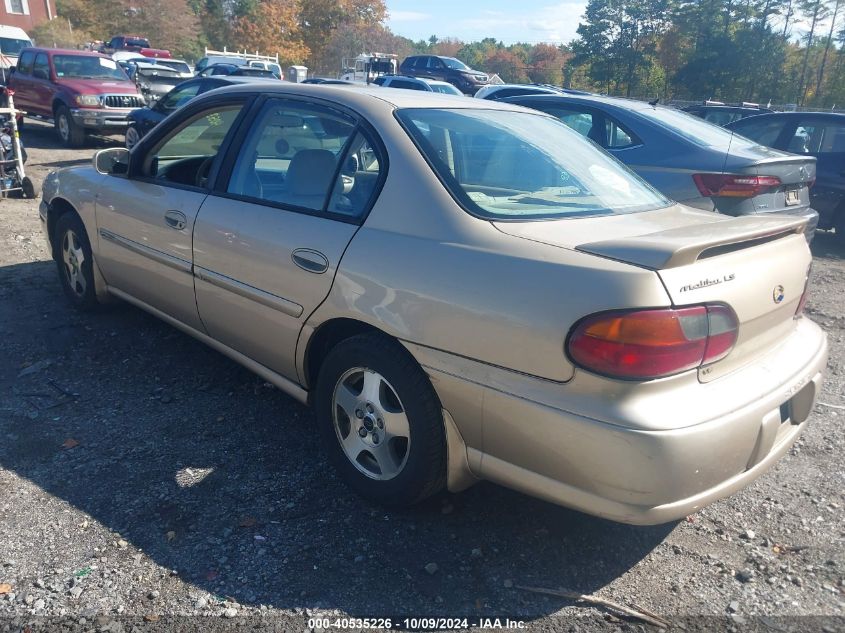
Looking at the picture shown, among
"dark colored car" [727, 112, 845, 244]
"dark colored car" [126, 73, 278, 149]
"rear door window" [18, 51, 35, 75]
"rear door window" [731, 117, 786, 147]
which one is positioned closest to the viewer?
"dark colored car" [727, 112, 845, 244]

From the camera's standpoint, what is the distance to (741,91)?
4250cm

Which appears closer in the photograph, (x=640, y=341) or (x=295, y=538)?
(x=640, y=341)

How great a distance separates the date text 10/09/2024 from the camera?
2.33 metres

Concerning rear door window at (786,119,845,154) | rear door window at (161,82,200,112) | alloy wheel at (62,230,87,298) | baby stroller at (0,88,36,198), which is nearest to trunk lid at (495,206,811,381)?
alloy wheel at (62,230,87,298)

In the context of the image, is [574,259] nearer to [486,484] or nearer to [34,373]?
[486,484]

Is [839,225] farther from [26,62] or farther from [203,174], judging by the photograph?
[26,62]

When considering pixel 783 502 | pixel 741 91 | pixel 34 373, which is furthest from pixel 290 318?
pixel 741 91

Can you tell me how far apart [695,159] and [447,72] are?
2740cm

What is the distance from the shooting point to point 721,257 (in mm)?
2373

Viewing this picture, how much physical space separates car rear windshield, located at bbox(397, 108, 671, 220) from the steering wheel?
125 centimetres

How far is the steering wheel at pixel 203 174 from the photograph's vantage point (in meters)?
3.70

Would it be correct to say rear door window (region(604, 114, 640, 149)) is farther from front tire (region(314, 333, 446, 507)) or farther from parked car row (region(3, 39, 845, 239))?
front tire (region(314, 333, 446, 507))

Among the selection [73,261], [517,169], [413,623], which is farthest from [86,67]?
[413,623]

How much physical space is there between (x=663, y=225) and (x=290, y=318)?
165 centimetres
